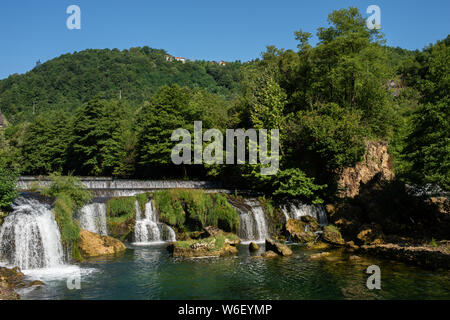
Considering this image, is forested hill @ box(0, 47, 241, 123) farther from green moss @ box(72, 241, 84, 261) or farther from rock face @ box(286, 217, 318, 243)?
green moss @ box(72, 241, 84, 261)

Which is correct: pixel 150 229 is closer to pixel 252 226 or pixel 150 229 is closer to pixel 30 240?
pixel 252 226

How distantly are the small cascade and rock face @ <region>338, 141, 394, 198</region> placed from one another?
337 inches

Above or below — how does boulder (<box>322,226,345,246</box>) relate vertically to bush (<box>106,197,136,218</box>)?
below

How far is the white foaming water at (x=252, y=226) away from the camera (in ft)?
85.3

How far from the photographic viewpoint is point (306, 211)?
98.9 feet

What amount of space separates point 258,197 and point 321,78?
46.8 feet

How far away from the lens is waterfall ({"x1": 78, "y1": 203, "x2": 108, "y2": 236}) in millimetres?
23031

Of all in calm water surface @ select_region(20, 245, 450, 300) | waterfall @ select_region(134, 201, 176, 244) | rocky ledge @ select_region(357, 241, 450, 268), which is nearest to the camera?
calm water surface @ select_region(20, 245, 450, 300)

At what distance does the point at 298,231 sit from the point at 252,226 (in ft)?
11.1

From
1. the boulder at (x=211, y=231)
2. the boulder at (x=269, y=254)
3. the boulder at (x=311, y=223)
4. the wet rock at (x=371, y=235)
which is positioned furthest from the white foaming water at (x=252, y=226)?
the wet rock at (x=371, y=235)

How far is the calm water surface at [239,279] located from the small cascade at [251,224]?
5862 mm

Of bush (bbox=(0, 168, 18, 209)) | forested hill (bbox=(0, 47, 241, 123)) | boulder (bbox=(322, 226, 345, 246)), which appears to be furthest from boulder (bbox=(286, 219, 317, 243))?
forested hill (bbox=(0, 47, 241, 123))

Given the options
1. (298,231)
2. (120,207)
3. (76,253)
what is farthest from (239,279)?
(120,207)
